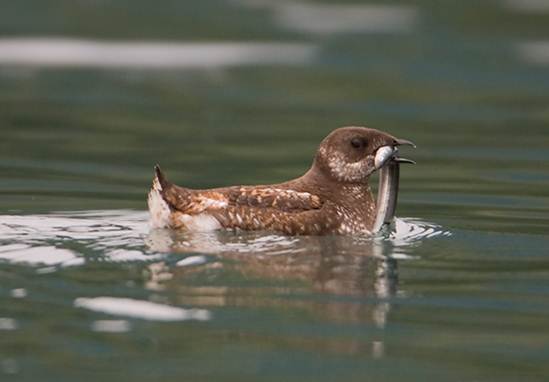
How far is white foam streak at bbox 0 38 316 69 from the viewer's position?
2314 centimetres

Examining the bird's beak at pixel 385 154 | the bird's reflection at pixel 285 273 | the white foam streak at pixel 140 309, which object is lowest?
the white foam streak at pixel 140 309

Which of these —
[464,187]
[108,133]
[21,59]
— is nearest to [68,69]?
[21,59]

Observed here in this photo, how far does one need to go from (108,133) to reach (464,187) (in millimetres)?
→ 4558

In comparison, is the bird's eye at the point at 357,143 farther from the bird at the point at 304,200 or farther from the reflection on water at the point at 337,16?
the reflection on water at the point at 337,16

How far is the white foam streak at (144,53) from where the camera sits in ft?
75.9

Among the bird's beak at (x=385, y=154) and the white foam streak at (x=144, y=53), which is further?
the white foam streak at (x=144, y=53)

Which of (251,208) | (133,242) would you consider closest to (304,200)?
(251,208)

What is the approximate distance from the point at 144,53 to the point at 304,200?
1242 cm

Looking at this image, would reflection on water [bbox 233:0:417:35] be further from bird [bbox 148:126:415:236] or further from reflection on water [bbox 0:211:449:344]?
reflection on water [bbox 0:211:449:344]

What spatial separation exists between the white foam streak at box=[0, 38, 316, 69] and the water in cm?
5

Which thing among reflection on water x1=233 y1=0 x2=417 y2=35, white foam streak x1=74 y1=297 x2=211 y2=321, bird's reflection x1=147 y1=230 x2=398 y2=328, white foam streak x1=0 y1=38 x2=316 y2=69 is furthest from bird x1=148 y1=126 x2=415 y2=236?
reflection on water x1=233 y1=0 x2=417 y2=35

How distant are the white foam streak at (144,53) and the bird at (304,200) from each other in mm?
10479

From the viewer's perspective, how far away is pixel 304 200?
12.0 metres

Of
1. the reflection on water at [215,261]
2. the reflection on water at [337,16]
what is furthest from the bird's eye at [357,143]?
the reflection on water at [337,16]
